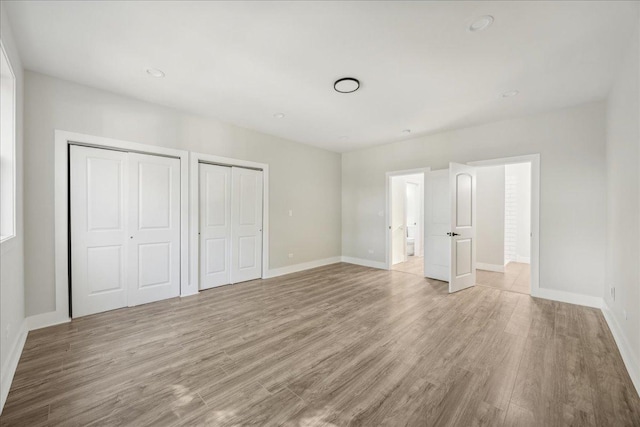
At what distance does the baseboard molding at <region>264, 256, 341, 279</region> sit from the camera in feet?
17.7

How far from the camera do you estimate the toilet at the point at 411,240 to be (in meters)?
7.88

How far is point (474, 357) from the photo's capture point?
7.94ft

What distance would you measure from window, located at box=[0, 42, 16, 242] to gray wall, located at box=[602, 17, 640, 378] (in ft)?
17.0

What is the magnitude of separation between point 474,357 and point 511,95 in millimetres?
3223

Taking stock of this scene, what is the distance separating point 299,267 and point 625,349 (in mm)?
4735

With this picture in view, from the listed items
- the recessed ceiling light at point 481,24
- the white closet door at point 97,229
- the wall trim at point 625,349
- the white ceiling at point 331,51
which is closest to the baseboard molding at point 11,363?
the white closet door at point 97,229

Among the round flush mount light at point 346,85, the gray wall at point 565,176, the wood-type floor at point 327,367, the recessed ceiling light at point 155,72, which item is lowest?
the wood-type floor at point 327,367

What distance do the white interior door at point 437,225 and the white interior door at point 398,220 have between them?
3.31 ft

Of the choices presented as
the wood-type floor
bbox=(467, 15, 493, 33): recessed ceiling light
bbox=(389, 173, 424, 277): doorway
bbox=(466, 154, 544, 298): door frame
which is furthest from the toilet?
bbox=(467, 15, 493, 33): recessed ceiling light

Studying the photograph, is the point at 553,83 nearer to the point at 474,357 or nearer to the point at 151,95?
the point at 474,357

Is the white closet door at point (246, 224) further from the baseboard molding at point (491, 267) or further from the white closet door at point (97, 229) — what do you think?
the baseboard molding at point (491, 267)

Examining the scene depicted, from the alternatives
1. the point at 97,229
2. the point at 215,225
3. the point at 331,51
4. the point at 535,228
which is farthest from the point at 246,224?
the point at 535,228

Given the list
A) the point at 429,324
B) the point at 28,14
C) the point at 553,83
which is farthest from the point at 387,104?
the point at 28,14

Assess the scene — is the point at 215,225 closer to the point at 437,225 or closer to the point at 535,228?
the point at 437,225
